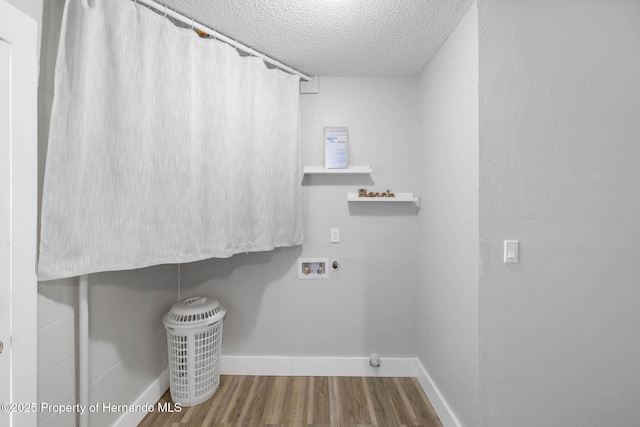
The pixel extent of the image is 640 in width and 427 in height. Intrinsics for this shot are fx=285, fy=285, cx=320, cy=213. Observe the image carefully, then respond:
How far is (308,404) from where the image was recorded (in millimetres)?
1869

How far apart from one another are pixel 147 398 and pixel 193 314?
589 mm

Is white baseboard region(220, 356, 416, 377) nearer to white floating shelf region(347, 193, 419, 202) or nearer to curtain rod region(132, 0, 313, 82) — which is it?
white floating shelf region(347, 193, 419, 202)

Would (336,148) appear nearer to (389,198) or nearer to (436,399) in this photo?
(389,198)

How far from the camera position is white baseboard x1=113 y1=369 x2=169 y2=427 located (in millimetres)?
1572

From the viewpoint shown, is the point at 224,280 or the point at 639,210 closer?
the point at 639,210

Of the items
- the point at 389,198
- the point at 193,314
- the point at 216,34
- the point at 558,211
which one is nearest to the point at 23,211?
the point at 193,314

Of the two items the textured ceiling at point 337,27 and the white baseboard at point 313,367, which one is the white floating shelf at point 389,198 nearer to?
the textured ceiling at point 337,27

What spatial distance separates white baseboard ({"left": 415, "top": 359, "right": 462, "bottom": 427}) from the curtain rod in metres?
2.34

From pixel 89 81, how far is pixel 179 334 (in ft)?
4.71

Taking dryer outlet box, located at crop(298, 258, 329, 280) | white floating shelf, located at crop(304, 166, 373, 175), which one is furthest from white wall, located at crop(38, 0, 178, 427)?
white floating shelf, located at crop(304, 166, 373, 175)

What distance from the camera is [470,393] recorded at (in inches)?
56.9

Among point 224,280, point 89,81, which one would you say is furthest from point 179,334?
point 89,81

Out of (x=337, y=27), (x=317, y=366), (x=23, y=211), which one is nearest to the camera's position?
(x=23, y=211)

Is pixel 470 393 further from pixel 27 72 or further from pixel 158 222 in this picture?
pixel 27 72
